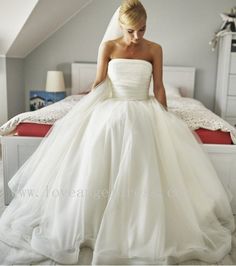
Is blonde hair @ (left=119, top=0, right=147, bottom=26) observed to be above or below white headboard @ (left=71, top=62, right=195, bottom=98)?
above

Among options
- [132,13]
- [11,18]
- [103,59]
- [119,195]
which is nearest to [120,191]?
[119,195]

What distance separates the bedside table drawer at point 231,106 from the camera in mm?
3562

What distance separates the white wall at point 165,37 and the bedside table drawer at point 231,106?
418mm

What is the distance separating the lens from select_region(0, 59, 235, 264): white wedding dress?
1.41 m

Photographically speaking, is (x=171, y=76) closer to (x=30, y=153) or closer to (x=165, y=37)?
(x=165, y=37)

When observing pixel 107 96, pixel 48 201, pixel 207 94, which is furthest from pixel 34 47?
pixel 48 201

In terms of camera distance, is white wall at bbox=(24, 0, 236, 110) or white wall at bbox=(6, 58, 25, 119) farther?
white wall at bbox=(24, 0, 236, 110)

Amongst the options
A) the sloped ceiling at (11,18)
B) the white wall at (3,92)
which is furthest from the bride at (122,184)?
the white wall at (3,92)

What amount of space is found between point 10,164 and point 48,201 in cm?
58

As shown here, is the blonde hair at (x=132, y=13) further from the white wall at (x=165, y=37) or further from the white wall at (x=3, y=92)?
the white wall at (x=165, y=37)

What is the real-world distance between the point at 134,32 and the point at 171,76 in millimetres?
2277

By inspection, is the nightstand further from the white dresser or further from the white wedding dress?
the white wedding dress

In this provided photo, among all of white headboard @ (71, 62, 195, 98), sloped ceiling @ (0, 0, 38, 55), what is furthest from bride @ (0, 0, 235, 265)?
white headboard @ (71, 62, 195, 98)

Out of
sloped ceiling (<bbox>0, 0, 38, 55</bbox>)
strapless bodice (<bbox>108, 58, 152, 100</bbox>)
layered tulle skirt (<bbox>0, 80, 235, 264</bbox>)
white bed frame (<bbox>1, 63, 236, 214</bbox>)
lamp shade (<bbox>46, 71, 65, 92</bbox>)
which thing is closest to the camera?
layered tulle skirt (<bbox>0, 80, 235, 264</bbox>)
